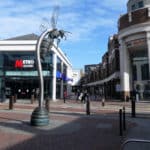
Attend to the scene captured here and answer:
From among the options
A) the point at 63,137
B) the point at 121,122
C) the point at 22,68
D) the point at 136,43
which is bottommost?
the point at 63,137

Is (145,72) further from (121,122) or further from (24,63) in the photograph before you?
(121,122)

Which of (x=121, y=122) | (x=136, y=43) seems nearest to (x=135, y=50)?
(x=136, y=43)

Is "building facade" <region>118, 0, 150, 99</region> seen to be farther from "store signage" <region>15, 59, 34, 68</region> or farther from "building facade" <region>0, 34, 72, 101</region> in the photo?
"store signage" <region>15, 59, 34, 68</region>

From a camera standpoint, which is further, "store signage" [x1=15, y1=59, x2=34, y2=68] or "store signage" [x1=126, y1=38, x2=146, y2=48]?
"store signage" [x1=15, y1=59, x2=34, y2=68]

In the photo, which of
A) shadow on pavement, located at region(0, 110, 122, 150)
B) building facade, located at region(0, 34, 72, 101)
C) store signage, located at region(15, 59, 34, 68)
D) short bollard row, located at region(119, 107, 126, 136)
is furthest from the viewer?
building facade, located at region(0, 34, 72, 101)

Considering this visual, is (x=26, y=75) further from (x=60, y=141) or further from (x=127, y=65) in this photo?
(x=60, y=141)

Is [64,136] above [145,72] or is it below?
below

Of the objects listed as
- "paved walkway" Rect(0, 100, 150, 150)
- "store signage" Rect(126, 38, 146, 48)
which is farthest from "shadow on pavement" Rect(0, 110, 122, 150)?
"store signage" Rect(126, 38, 146, 48)

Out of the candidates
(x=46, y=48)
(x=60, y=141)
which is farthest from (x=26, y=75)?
(x=60, y=141)

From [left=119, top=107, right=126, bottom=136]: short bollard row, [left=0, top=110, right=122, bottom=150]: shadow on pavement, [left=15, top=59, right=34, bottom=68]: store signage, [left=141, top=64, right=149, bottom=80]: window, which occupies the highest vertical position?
[left=15, top=59, right=34, bottom=68]: store signage

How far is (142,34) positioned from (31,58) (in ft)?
50.5

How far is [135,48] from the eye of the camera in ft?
146

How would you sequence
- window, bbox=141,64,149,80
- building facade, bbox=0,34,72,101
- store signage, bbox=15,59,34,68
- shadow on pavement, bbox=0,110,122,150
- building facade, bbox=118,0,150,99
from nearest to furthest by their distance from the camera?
shadow on pavement, bbox=0,110,122,150, building facade, bbox=118,0,150,99, store signage, bbox=15,59,34,68, building facade, bbox=0,34,72,101, window, bbox=141,64,149,80

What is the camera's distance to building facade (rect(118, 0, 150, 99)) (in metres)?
41.7
